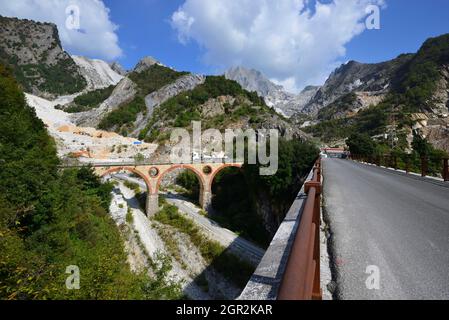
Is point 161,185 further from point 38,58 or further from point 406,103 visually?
point 38,58

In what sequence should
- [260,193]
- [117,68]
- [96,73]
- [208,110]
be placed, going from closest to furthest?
[260,193] → [208,110] → [96,73] → [117,68]

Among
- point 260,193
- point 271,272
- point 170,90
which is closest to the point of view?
point 271,272

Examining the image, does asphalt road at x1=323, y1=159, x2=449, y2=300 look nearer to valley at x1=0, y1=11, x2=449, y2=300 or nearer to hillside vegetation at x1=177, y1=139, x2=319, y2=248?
valley at x1=0, y1=11, x2=449, y2=300

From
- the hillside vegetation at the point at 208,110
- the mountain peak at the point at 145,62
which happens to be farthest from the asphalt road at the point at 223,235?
the mountain peak at the point at 145,62

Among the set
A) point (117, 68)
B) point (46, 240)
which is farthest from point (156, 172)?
point (117, 68)

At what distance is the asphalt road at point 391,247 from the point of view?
2220mm

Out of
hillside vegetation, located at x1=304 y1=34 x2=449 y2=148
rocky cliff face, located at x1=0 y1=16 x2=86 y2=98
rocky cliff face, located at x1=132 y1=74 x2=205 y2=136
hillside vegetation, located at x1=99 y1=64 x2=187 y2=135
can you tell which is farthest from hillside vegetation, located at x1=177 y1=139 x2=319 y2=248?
rocky cliff face, located at x1=0 y1=16 x2=86 y2=98

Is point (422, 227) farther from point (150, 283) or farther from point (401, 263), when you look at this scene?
point (150, 283)

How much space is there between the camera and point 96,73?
154 metres

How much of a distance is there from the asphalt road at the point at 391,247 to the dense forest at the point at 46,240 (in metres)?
6.62

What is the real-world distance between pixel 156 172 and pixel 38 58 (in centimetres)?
12444

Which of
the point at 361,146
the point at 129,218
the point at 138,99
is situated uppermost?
the point at 138,99

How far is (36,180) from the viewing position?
13359mm

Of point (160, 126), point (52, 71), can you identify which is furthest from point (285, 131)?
point (52, 71)
